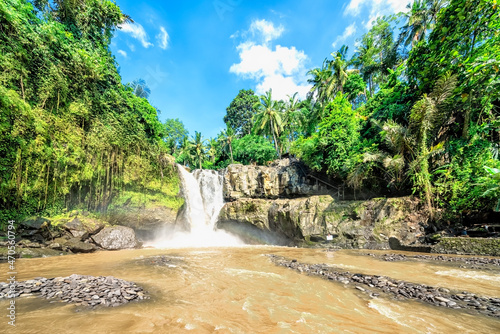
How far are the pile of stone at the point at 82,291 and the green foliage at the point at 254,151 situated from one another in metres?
26.4

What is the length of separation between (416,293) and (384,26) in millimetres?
32371

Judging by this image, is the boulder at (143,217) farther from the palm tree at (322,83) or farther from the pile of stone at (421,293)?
the palm tree at (322,83)

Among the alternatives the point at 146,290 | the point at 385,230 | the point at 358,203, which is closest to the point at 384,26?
the point at 358,203

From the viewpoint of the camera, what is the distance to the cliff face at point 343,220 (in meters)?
10.9

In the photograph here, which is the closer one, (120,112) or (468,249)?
(468,249)

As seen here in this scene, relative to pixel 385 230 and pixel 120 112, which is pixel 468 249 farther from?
pixel 120 112

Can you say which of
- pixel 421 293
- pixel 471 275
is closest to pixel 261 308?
pixel 421 293

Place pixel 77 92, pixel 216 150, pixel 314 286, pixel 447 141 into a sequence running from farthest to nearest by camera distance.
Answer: pixel 216 150
pixel 77 92
pixel 447 141
pixel 314 286

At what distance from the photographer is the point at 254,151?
100 ft

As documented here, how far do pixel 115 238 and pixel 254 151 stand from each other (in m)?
21.5

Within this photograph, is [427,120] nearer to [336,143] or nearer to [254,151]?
[336,143]

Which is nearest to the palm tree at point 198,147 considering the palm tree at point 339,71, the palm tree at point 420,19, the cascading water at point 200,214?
the cascading water at point 200,214

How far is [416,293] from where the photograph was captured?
13.4 feet

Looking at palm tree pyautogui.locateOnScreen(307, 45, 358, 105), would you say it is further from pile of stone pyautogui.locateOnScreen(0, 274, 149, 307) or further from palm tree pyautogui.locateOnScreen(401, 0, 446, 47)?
pile of stone pyautogui.locateOnScreen(0, 274, 149, 307)
